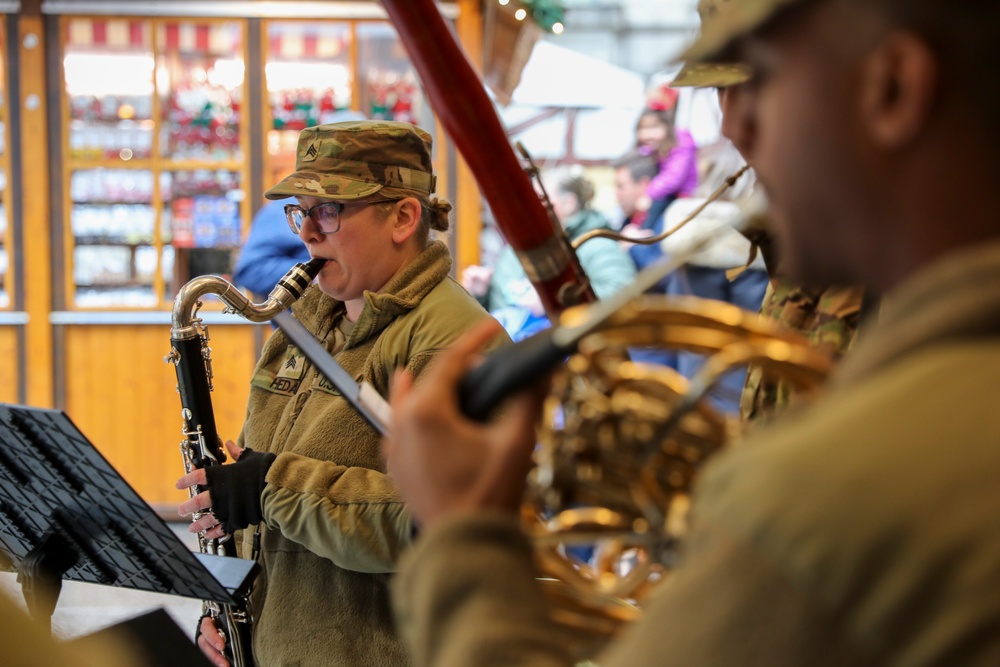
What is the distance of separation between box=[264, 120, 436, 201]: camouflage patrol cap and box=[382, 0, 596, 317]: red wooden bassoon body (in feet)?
2.05

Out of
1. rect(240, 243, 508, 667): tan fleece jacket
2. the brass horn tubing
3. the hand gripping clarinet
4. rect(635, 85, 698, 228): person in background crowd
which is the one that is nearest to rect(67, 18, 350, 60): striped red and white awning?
rect(635, 85, 698, 228): person in background crowd

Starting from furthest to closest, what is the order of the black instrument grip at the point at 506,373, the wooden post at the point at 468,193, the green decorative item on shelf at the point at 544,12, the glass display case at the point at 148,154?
the glass display case at the point at 148,154, the wooden post at the point at 468,193, the green decorative item on shelf at the point at 544,12, the black instrument grip at the point at 506,373

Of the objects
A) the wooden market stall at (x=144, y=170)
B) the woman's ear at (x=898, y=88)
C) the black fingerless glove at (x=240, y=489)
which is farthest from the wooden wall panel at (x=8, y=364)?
the woman's ear at (x=898, y=88)

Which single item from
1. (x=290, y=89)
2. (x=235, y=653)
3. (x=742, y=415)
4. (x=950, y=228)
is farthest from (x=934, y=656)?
(x=290, y=89)

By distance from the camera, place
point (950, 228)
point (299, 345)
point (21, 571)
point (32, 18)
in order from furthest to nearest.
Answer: point (32, 18) < point (299, 345) < point (21, 571) < point (950, 228)

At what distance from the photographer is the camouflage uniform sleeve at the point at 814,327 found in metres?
1.37

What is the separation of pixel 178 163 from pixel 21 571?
4.18 m

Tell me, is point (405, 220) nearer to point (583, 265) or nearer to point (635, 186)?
point (583, 265)

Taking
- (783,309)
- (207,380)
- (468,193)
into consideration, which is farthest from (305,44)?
(783,309)

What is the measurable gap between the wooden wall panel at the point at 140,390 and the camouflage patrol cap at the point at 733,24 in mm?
4911

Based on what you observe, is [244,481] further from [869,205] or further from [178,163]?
[178,163]

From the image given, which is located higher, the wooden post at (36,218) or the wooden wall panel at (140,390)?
the wooden post at (36,218)

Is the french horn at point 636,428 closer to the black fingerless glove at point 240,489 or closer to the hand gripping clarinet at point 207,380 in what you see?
the black fingerless glove at point 240,489

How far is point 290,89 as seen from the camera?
18.1 ft
